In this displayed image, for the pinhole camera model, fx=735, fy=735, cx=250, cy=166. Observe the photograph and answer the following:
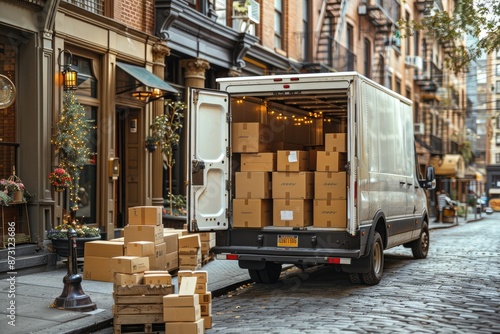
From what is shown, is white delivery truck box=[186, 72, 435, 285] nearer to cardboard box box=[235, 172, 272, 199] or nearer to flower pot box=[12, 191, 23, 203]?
cardboard box box=[235, 172, 272, 199]

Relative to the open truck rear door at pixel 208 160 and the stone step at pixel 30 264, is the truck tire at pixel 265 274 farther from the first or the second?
the stone step at pixel 30 264

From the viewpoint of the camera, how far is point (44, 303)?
9086 millimetres

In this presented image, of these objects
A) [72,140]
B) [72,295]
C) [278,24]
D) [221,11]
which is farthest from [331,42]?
[72,295]

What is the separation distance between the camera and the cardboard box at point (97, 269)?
437 inches

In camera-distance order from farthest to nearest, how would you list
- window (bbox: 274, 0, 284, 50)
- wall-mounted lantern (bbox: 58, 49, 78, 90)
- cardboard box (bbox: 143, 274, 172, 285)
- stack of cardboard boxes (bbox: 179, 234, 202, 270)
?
window (bbox: 274, 0, 284, 50)
wall-mounted lantern (bbox: 58, 49, 78, 90)
stack of cardboard boxes (bbox: 179, 234, 202, 270)
cardboard box (bbox: 143, 274, 172, 285)

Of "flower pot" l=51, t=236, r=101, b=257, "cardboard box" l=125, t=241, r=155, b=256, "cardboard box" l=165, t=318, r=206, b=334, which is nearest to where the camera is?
"cardboard box" l=165, t=318, r=206, b=334

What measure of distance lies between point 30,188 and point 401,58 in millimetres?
30416

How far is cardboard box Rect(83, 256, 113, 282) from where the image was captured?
11109 mm

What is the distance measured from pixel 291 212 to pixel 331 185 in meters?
0.71

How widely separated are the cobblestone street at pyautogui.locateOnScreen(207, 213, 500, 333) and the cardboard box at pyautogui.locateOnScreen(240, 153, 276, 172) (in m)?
1.83

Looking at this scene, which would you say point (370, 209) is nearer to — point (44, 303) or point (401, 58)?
point (44, 303)

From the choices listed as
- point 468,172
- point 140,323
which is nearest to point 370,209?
point 140,323

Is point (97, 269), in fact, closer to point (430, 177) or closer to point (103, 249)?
point (103, 249)

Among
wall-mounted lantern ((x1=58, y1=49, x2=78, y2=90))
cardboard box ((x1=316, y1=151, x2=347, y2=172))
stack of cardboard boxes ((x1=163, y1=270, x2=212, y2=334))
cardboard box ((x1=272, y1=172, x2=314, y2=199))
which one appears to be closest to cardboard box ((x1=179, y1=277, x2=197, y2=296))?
stack of cardboard boxes ((x1=163, y1=270, x2=212, y2=334))
